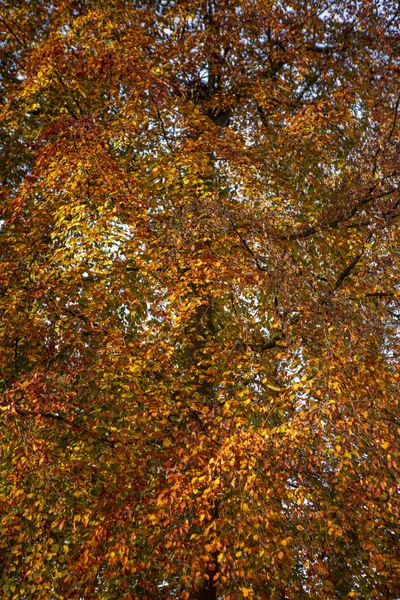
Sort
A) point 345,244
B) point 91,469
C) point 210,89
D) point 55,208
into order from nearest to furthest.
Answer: point 91,469 → point 55,208 → point 345,244 → point 210,89

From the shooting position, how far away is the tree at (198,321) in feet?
25.7

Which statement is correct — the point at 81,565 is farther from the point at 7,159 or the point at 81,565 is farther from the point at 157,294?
the point at 7,159

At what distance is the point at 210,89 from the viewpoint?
51.0 ft

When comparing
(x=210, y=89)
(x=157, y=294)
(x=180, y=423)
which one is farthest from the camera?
(x=210, y=89)

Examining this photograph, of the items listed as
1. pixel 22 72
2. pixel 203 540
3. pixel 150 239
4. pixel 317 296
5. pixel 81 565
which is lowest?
pixel 81 565

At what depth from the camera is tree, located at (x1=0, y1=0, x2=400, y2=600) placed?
7.84 m

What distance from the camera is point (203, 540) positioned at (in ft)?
26.4

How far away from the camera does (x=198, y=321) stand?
11.4 m

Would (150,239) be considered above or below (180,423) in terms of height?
above

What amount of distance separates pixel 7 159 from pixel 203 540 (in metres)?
9.86

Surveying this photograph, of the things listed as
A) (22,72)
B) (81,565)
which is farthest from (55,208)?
(81,565)

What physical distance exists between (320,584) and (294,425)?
10.8 ft

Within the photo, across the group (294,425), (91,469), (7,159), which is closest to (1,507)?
(91,469)

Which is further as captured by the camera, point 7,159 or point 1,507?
point 7,159
